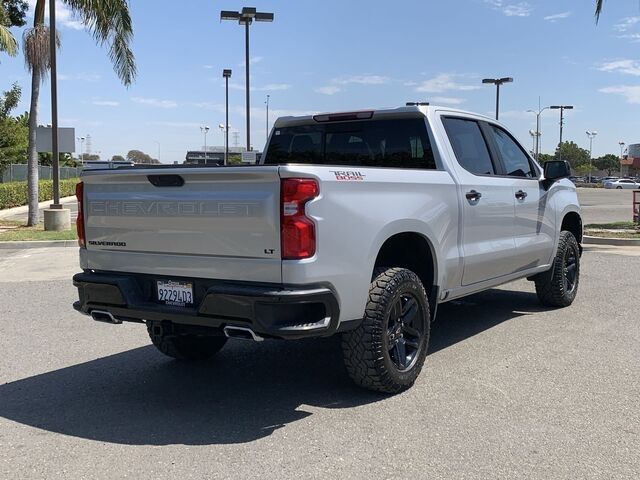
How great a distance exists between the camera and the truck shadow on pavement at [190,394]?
13.4ft

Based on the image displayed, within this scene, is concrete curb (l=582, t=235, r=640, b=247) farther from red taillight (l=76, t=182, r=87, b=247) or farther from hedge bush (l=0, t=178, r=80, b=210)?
hedge bush (l=0, t=178, r=80, b=210)

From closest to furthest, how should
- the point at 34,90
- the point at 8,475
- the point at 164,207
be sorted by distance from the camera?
1. the point at 8,475
2. the point at 164,207
3. the point at 34,90

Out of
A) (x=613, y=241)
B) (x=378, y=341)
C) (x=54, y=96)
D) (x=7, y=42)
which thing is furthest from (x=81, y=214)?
(x=7, y=42)

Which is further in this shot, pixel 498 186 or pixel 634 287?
pixel 634 287

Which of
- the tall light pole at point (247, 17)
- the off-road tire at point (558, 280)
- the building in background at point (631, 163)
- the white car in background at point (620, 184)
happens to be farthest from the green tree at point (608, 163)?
the off-road tire at point (558, 280)

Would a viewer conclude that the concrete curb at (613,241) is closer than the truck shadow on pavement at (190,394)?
No

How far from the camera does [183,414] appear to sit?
4328 mm

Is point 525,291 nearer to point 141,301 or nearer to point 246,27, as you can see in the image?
point 141,301

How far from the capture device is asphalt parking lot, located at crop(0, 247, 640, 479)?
3.55 meters

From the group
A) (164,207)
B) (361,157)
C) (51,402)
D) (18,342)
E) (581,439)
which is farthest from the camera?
(18,342)

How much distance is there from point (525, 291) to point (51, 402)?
624 centimetres

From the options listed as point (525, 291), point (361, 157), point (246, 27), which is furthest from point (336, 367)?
point (246, 27)

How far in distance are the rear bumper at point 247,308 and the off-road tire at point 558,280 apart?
160 inches

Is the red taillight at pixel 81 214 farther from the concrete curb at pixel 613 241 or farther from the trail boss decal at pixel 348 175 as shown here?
the concrete curb at pixel 613 241
